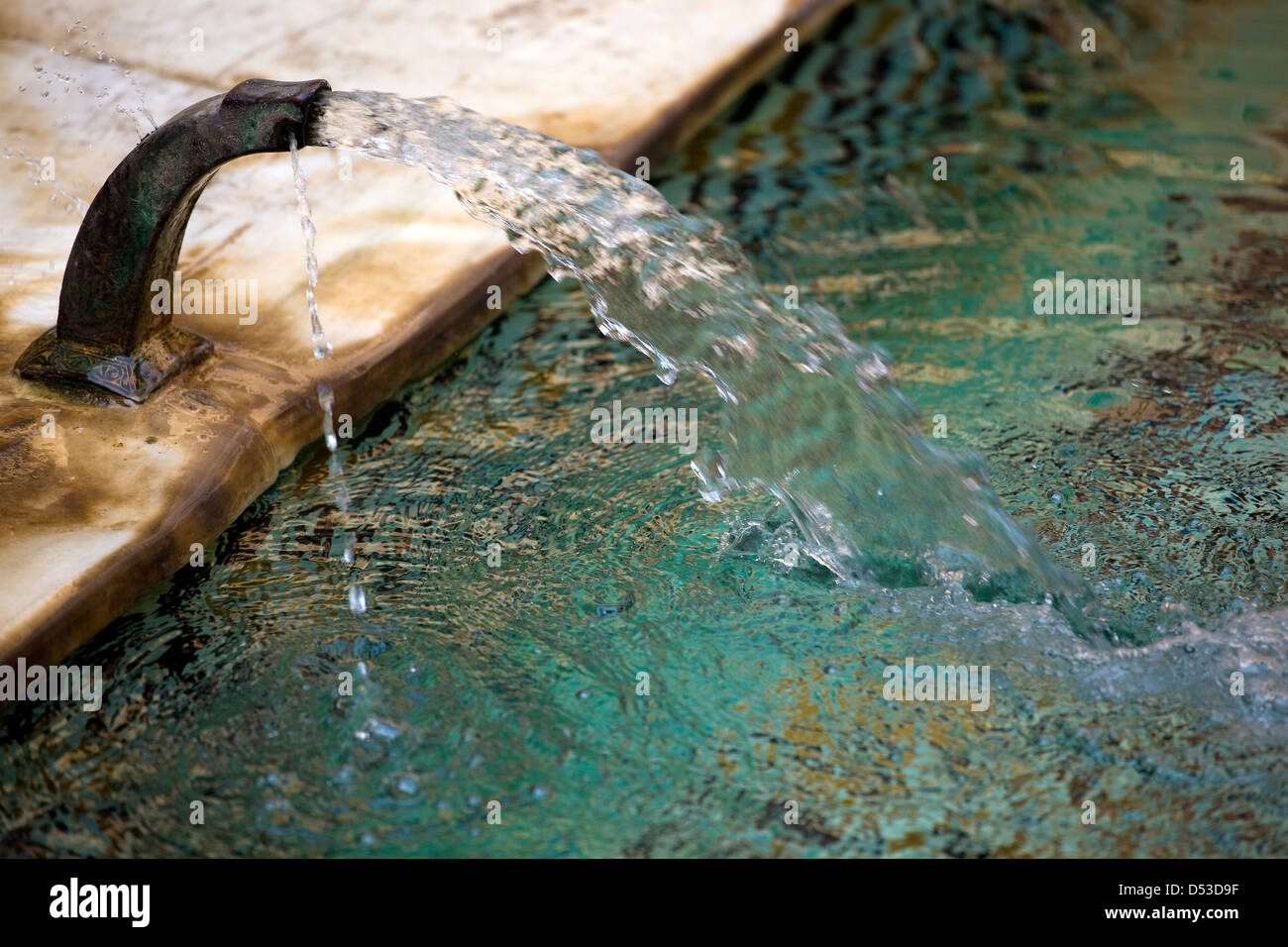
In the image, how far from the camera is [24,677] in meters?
2.41

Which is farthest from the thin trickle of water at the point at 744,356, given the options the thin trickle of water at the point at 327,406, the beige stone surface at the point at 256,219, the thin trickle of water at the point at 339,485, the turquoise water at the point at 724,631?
the beige stone surface at the point at 256,219

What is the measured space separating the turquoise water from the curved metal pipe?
0.48 m

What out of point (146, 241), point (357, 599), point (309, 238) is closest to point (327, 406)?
point (309, 238)

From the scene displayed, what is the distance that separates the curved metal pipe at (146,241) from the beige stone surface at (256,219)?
0.23 feet

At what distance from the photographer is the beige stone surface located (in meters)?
2.76

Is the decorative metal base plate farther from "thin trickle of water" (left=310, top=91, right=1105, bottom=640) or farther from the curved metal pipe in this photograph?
"thin trickle of water" (left=310, top=91, right=1105, bottom=640)

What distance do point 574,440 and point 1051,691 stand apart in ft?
4.24

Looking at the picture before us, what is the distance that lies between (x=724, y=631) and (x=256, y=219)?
2188 mm

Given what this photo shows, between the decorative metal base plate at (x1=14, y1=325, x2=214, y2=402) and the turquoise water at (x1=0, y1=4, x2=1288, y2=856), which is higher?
the decorative metal base plate at (x1=14, y1=325, x2=214, y2=402)

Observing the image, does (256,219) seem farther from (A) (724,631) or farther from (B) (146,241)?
(A) (724,631)

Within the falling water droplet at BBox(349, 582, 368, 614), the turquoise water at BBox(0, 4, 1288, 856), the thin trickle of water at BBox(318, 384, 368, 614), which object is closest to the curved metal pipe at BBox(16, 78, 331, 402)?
the thin trickle of water at BBox(318, 384, 368, 614)

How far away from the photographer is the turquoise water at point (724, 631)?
7.08 feet
